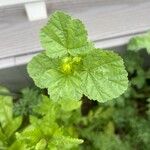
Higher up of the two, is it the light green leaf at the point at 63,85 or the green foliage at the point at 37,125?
the light green leaf at the point at 63,85

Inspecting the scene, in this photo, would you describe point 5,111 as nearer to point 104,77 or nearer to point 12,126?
point 12,126

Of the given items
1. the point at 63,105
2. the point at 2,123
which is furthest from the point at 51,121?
the point at 2,123

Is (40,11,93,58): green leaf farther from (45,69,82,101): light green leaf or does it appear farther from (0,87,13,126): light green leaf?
(0,87,13,126): light green leaf

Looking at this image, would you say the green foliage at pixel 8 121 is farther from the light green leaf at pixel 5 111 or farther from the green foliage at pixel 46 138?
the green foliage at pixel 46 138

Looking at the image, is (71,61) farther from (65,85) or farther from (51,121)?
(51,121)

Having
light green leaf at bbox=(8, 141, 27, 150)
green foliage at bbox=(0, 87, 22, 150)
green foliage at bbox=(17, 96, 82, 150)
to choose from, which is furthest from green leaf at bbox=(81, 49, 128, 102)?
green foliage at bbox=(0, 87, 22, 150)

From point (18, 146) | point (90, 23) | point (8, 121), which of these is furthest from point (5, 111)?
point (90, 23)

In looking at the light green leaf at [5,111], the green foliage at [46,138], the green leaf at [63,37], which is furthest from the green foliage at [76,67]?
the light green leaf at [5,111]

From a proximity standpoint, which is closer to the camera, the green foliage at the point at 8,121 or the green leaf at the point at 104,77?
the green leaf at the point at 104,77

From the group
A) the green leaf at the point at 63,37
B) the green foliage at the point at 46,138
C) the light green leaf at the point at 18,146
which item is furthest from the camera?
the light green leaf at the point at 18,146
